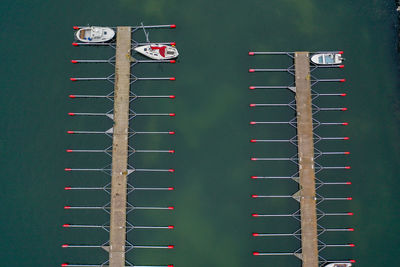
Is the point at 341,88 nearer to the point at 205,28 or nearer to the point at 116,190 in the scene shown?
the point at 205,28

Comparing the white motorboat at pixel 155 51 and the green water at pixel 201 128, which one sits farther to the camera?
the white motorboat at pixel 155 51

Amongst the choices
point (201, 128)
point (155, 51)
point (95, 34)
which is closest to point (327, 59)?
point (201, 128)

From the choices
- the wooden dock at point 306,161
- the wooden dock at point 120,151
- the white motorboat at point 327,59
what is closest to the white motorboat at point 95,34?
the wooden dock at point 120,151

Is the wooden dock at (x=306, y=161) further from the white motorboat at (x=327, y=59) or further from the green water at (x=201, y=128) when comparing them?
the green water at (x=201, y=128)

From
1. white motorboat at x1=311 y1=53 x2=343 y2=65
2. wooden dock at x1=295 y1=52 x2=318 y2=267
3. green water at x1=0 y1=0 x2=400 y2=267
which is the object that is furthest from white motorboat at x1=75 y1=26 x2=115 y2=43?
white motorboat at x1=311 y1=53 x2=343 y2=65

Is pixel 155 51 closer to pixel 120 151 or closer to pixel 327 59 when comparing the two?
pixel 120 151
